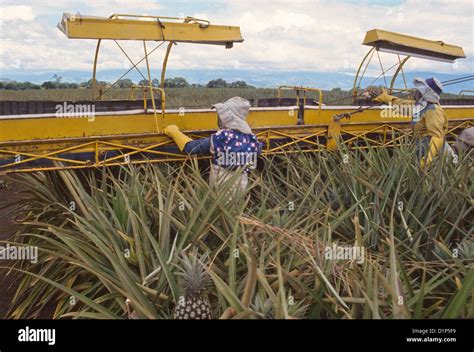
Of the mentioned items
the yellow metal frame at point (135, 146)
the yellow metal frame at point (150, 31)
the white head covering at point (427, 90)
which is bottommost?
the yellow metal frame at point (135, 146)

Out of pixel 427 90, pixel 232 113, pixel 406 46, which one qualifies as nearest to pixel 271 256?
pixel 232 113

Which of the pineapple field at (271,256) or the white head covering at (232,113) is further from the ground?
the white head covering at (232,113)

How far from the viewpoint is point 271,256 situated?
3.06m

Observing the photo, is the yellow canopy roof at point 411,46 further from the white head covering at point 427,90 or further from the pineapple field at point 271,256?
the pineapple field at point 271,256

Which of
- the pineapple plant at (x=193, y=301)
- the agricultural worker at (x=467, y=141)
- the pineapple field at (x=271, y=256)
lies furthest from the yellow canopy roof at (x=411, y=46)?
the pineapple plant at (x=193, y=301)

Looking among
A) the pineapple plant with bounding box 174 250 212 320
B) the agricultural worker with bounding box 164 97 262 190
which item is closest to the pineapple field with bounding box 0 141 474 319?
the pineapple plant with bounding box 174 250 212 320

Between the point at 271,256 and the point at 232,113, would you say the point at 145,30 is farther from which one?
the point at 271,256

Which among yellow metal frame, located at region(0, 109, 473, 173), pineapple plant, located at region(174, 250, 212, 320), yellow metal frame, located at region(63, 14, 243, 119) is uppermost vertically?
yellow metal frame, located at region(63, 14, 243, 119)

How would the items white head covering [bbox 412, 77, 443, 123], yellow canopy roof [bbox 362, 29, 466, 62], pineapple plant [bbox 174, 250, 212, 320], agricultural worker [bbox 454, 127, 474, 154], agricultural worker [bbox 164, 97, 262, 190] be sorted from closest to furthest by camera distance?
1. pineapple plant [bbox 174, 250, 212, 320]
2. agricultural worker [bbox 164, 97, 262, 190]
3. agricultural worker [bbox 454, 127, 474, 154]
4. white head covering [bbox 412, 77, 443, 123]
5. yellow canopy roof [bbox 362, 29, 466, 62]

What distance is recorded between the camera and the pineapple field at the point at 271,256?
A: 8.44ft

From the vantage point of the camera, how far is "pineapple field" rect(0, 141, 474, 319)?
Result: 2572 millimetres

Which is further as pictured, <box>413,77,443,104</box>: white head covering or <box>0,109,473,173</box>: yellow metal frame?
<box>413,77,443,104</box>: white head covering

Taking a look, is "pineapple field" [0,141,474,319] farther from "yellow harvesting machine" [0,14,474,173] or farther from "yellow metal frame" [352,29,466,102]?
"yellow metal frame" [352,29,466,102]
